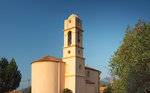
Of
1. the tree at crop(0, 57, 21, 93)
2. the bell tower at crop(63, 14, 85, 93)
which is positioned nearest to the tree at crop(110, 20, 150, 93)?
the bell tower at crop(63, 14, 85, 93)

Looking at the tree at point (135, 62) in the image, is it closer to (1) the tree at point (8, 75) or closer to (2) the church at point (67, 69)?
(2) the church at point (67, 69)

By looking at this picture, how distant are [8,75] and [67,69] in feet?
52.9

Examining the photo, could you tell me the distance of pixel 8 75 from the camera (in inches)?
→ 1329

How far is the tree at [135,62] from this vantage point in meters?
15.4

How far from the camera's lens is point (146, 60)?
1582 cm

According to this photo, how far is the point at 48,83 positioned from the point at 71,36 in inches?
355

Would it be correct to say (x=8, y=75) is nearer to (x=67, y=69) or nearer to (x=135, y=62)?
(x=67, y=69)

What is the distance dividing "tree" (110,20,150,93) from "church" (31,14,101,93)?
27.0ft

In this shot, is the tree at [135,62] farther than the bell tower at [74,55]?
No

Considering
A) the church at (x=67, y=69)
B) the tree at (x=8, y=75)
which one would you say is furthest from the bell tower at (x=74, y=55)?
the tree at (x=8, y=75)

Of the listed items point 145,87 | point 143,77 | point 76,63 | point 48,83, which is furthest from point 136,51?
point 48,83

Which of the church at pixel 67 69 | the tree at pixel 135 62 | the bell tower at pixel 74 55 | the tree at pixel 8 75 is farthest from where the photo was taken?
the tree at pixel 8 75

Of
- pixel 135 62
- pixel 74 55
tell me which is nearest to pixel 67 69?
pixel 74 55

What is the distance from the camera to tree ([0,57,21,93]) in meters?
33.2
